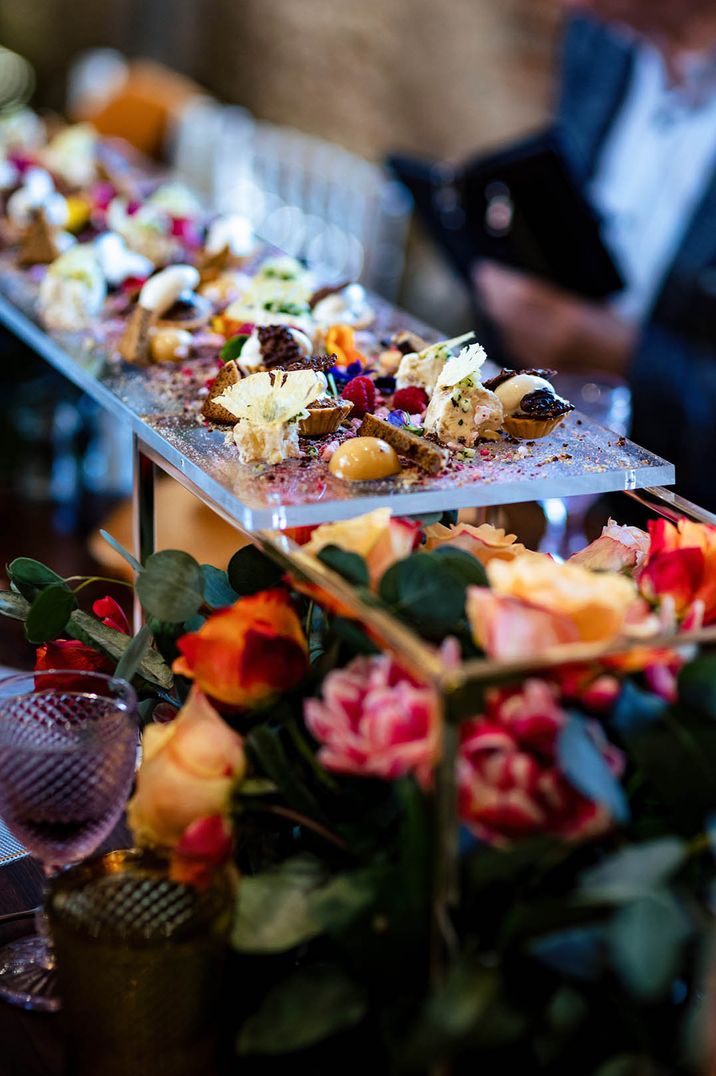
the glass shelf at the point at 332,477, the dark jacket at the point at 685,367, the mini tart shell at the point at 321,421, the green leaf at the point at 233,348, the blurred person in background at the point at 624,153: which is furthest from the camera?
the blurred person in background at the point at 624,153

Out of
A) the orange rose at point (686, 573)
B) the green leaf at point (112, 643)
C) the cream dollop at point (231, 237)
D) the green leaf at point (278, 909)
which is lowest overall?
the cream dollop at point (231, 237)

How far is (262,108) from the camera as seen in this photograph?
5867 mm

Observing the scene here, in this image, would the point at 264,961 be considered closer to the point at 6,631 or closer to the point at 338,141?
the point at 6,631

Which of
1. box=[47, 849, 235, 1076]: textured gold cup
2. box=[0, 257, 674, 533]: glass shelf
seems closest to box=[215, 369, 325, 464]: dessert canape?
box=[0, 257, 674, 533]: glass shelf

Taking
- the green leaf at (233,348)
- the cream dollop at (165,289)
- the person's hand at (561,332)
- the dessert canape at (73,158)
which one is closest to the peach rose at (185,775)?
the green leaf at (233,348)

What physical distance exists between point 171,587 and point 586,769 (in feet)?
1.14

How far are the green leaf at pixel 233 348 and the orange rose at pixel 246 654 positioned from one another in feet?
2.27

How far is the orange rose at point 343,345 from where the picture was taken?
154 cm

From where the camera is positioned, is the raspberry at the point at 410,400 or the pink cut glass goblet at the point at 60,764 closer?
the pink cut glass goblet at the point at 60,764

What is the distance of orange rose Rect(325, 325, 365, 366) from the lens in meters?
1.54

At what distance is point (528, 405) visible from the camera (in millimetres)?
1322

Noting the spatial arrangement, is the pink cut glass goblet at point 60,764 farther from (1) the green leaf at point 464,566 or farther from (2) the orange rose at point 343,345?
(2) the orange rose at point 343,345

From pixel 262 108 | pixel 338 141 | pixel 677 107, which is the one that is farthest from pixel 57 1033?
pixel 262 108

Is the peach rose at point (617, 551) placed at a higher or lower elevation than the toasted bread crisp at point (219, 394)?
higher
